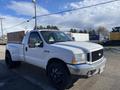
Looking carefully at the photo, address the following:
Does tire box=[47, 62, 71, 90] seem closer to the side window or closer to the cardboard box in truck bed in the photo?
the side window

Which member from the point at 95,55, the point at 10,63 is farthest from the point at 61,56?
the point at 10,63

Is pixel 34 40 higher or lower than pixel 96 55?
higher

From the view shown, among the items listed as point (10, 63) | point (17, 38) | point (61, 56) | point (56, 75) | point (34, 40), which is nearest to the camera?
point (61, 56)

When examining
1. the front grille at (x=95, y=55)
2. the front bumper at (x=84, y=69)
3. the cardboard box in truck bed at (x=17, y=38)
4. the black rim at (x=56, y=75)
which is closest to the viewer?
the front bumper at (x=84, y=69)

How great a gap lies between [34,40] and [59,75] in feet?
6.75

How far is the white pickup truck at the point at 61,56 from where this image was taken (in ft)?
20.2

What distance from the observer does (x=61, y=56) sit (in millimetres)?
6441

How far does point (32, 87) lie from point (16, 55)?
3.00 meters

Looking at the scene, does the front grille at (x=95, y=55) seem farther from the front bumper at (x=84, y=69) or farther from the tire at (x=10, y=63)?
the tire at (x=10, y=63)

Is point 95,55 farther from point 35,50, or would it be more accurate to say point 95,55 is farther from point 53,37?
point 35,50

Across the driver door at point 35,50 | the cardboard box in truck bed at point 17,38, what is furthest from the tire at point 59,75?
the cardboard box in truck bed at point 17,38

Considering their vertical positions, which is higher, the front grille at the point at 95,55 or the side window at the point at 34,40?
the side window at the point at 34,40

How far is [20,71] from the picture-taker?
9.63 metres

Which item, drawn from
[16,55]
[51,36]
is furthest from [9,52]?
[51,36]
